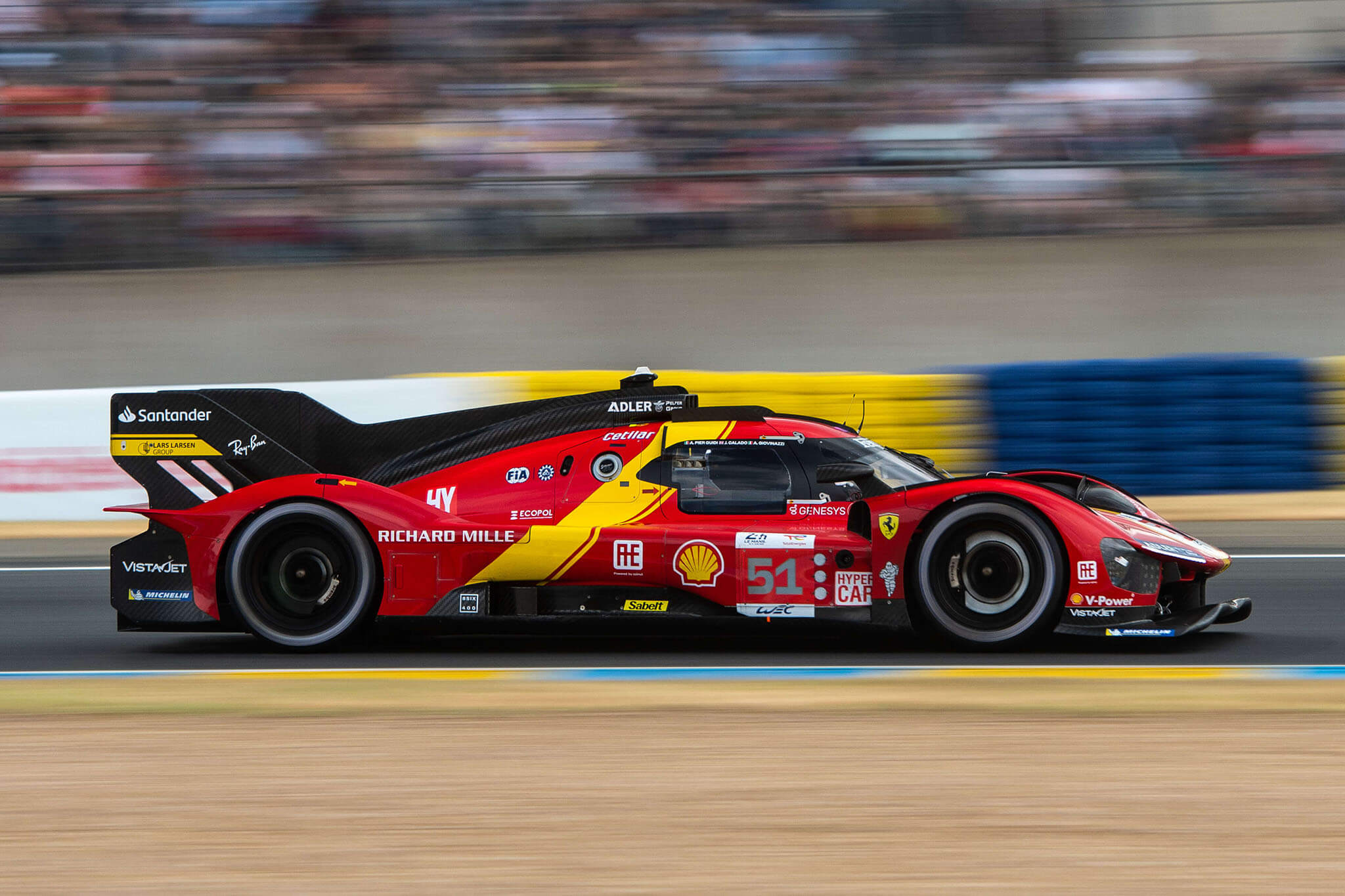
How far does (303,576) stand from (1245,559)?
5.84m

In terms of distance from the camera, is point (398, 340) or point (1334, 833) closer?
point (1334, 833)

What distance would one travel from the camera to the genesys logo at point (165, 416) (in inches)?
280

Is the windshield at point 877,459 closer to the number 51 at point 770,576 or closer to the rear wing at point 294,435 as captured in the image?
the number 51 at point 770,576

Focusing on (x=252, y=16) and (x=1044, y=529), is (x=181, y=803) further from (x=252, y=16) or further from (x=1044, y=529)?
(x=252, y=16)

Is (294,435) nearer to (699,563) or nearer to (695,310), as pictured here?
(699,563)

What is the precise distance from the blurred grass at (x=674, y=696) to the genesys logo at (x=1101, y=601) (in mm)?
305

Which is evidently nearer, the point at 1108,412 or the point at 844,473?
the point at 844,473

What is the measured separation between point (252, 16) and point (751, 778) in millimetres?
12556

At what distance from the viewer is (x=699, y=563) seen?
6.65 metres

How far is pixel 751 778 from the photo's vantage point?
186 inches

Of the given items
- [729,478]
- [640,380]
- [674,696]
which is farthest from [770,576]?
[640,380]

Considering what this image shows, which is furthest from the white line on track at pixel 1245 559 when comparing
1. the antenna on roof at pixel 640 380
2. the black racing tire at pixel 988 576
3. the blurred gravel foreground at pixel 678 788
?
the antenna on roof at pixel 640 380

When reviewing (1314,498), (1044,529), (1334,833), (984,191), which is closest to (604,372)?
(984,191)

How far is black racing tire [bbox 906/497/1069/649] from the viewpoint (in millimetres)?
6551
